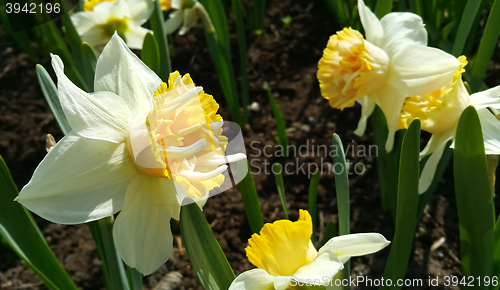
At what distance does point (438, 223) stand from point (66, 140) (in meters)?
1.45

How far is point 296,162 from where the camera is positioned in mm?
1976

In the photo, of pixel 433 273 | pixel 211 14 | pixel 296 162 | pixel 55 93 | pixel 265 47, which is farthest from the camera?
pixel 265 47

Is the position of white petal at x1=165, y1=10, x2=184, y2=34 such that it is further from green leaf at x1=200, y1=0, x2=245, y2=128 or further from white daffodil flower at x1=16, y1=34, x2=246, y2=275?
white daffodil flower at x1=16, y1=34, x2=246, y2=275

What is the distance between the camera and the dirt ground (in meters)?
1.59

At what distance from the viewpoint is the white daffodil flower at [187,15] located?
1736mm

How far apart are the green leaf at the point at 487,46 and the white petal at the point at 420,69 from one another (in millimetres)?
231

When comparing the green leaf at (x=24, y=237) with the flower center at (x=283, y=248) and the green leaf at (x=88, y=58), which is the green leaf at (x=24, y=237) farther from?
the flower center at (x=283, y=248)

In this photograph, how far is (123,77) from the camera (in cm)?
87

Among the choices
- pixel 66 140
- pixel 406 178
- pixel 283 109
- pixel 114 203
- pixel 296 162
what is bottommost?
pixel 296 162

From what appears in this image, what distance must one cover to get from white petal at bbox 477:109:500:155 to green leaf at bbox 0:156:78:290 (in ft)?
3.60

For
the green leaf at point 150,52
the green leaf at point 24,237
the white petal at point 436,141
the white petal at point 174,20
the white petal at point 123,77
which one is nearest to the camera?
the white petal at point 123,77

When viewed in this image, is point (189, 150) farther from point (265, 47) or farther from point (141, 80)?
point (265, 47)

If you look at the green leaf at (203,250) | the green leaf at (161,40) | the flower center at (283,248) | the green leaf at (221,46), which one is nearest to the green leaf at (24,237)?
the green leaf at (203,250)

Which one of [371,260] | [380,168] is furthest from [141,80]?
[371,260]
